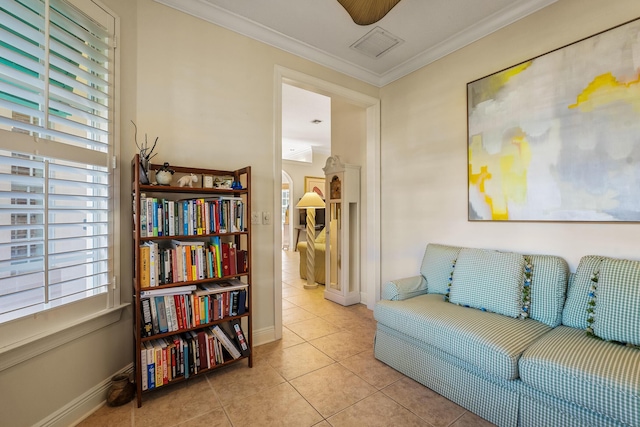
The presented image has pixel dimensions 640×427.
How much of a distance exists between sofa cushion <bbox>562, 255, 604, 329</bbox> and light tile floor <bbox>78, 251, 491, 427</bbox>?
87cm

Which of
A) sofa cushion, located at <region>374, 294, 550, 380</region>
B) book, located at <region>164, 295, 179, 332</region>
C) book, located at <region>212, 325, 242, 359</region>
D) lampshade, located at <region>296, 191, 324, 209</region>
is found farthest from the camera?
lampshade, located at <region>296, 191, 324, 209</region>

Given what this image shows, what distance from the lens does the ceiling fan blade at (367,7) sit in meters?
1.36

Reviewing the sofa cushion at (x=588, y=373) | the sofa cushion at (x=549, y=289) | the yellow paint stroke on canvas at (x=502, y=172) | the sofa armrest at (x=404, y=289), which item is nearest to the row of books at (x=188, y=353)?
the sofa armrest at (x=404, y=289)

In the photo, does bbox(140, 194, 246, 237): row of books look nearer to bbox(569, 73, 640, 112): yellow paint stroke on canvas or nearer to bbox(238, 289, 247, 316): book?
bbox(238, 289, 247, 316): book

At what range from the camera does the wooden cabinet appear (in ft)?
5.55

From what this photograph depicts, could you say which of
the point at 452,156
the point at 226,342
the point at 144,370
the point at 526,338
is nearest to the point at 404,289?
the point at 526,338

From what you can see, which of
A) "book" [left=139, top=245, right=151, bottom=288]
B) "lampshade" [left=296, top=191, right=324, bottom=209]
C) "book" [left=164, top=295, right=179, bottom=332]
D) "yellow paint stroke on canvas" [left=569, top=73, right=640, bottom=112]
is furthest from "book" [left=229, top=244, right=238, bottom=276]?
"lampshade" [left=296, top=191, right=324, bottom=209]

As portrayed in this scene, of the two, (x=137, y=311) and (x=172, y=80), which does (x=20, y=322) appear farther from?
(x=172, y=80)

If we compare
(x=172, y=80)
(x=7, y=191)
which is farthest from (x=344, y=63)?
(x=7, y=191)

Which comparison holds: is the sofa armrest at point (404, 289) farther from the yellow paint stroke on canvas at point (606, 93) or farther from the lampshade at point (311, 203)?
the lampshade at point (311, 203)

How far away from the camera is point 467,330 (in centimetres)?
166

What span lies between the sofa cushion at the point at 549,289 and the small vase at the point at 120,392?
2.70 m

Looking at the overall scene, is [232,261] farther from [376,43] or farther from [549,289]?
[376,43]

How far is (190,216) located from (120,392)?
1.15 meters
